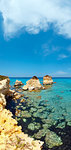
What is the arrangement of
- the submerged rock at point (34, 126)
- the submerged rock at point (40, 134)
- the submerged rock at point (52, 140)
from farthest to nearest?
the submerged rock at point (34, 126), the submerged rock at point (40, 134), the submerged rock at point (52, 140)

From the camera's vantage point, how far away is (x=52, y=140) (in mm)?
8484

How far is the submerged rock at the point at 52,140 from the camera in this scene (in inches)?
317

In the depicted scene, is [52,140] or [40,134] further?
[40,134]

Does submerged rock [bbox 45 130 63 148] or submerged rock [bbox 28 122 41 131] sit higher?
submerged rock [bbox 28 122 41 131]

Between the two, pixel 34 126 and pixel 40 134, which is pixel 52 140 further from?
pixel 34 126

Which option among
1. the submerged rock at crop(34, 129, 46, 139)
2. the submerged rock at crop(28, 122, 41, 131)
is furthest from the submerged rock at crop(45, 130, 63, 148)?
the submerged rock at crop(28, 122, 41, 131)

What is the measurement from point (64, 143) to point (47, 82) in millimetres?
57016

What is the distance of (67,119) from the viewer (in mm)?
12633

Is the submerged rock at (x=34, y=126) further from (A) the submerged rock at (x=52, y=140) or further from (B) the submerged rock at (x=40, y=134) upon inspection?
(A) the submerged rock at (x=52, y=140)

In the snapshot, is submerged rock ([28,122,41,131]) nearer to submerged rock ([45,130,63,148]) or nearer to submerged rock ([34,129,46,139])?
submerged rock ([34,129,46,139])

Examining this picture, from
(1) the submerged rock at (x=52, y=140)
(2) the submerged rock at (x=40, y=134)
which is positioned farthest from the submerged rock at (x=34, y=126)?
(1) the submerged rock at (x=52, y=140)

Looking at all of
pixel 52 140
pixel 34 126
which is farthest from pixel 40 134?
pixel 34 126

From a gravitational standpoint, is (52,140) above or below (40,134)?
below

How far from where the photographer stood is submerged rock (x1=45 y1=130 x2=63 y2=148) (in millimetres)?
8062
